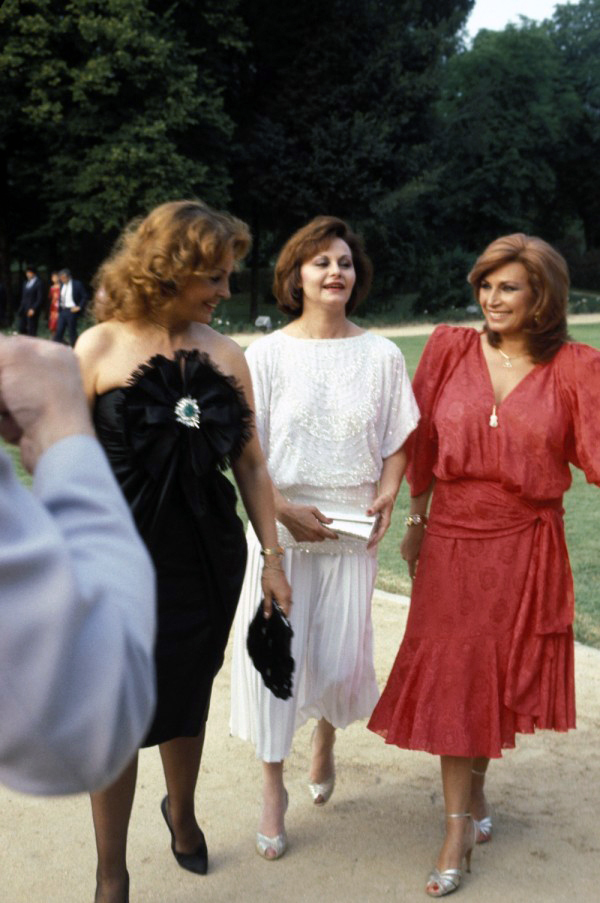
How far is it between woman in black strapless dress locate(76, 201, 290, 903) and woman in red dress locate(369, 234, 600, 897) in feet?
2.53

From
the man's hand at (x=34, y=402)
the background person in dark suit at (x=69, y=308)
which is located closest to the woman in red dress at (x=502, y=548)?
the man's hand at (x=34, y=402)

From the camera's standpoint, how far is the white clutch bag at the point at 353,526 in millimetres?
4125

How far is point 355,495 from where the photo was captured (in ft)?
14.2

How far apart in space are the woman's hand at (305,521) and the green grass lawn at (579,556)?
2825 mm

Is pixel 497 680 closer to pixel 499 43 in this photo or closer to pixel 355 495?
pixel 355 495

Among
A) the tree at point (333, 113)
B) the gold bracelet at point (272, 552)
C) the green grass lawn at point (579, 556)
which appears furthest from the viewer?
the tree at point (333, 113)

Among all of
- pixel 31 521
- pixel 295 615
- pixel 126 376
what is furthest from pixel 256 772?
pixel 31 521

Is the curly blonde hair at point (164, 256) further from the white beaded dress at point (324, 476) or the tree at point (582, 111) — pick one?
the tree at point (582, 111)

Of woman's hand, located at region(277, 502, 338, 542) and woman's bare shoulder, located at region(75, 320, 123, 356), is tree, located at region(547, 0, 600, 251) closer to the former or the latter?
woman's hand, located at region(277, 502, 338, 542)

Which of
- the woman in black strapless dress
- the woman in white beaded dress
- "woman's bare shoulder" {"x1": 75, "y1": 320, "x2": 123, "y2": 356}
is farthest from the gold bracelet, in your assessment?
"woman's bare shoulder" {"x1": 75, "y1": 320, "x2": 123, "y2": 356}

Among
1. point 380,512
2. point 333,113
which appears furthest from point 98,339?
point 333,113

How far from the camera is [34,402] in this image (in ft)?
3.96

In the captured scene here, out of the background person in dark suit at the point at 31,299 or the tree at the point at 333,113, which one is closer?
the background person in dark suit at the point at 31,299

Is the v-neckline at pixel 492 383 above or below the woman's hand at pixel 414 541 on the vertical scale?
above
